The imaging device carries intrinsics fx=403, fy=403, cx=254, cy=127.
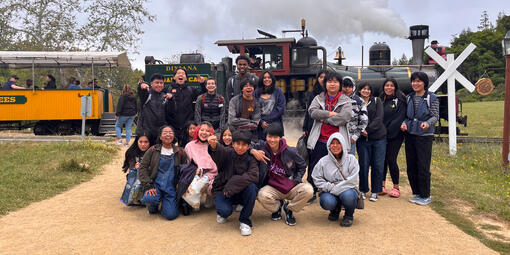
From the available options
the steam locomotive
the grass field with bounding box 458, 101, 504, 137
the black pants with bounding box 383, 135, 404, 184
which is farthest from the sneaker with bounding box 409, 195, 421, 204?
the grass field with bounding box 458, 101, 504, 137

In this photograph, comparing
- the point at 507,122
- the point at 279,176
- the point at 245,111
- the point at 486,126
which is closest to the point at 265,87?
the point at 245,111

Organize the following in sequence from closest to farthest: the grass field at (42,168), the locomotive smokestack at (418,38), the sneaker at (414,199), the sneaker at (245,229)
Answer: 1. the sneaker at (245,229)
2. the sneaker at (414,199)
3. the grass field at (42,168)
4. the locomotive smokestack at (418,38)

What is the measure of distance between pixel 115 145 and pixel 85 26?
13.6 meters

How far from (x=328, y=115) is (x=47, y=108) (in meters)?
10.8

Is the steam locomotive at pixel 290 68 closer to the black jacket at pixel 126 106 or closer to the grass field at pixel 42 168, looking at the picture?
the black jacket at pixel 126 106

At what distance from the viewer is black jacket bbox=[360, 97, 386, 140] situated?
536 cm

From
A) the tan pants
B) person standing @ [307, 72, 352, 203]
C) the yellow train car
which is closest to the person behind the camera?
the tan pants

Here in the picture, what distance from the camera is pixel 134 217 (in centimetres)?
472

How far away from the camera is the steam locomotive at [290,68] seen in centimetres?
1178

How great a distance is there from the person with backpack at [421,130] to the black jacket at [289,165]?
1.80 metres

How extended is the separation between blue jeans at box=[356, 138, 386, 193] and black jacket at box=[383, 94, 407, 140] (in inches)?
8.1

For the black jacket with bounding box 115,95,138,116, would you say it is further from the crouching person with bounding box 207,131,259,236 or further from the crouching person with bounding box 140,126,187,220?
the crouching person with bounding box 207,131,259,236

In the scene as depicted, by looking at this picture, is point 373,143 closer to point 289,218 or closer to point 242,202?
point 289,218

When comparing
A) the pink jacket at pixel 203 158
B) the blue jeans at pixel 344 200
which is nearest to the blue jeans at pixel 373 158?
the blue jeans at pixel 344 200
